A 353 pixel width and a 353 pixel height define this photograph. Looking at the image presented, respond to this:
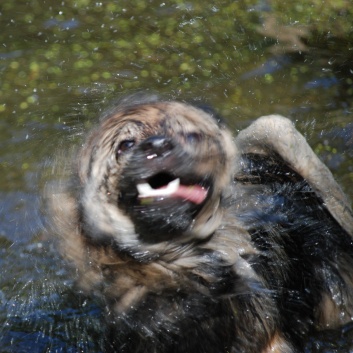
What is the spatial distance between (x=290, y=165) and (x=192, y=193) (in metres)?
1.22

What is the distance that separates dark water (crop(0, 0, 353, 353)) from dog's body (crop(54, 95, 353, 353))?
0.91 metres

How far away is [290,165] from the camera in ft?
14.6

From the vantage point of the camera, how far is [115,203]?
3371 millimetres

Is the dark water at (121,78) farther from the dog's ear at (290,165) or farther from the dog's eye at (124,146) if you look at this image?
the dog's eye at (124,146)

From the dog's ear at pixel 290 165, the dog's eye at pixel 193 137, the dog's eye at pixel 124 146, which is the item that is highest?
the dog's eye at pixel 124 146

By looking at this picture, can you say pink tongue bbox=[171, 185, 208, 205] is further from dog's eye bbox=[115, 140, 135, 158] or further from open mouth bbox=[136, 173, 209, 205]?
dog's eye bbox=[115, 140, 135, 158]

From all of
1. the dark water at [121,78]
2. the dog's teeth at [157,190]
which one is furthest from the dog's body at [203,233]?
the dark water at [121,78]

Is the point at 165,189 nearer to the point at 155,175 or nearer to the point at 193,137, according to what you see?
the point at 155,175

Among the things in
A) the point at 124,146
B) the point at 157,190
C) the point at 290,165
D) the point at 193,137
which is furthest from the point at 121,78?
the point at 157,190

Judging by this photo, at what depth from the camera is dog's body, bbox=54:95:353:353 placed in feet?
11.0

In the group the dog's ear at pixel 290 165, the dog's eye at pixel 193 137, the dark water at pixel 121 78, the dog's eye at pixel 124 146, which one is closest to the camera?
the dog's eye at pixel 124 146

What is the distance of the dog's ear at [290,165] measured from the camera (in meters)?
→ 4.38

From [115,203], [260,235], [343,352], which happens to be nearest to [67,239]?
[115,203]

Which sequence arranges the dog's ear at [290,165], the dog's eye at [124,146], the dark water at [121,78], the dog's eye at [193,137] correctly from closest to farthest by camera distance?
the dog's eye at [124,146] < the dog's eye at [193,137] < the dog's ear at [290,165] < the dark water at [121,78]
